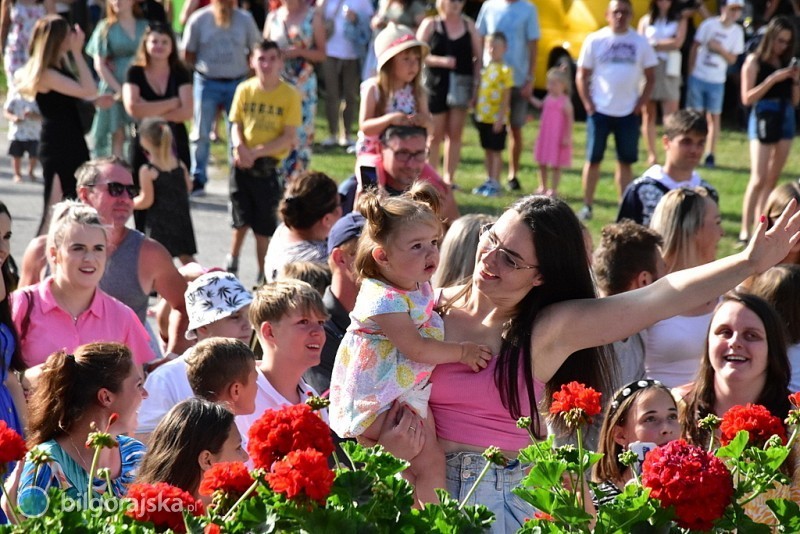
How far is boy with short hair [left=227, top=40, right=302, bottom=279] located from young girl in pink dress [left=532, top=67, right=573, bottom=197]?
352 centimetres

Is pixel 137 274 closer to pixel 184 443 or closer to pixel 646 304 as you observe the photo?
pixel 184 443

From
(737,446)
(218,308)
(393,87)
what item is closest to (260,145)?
(393,87)

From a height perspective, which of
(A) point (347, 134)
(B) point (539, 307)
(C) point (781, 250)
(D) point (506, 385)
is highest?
(C) point (781, 250)

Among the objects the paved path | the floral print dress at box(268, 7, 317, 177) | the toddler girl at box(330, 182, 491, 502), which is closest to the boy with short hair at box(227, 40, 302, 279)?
the paved path

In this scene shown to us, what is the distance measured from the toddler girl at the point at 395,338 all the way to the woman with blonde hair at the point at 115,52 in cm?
807

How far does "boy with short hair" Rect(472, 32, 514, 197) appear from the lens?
40.2 ft

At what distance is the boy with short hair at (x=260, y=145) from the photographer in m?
9.41

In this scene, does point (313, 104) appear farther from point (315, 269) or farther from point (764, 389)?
point (764, 389)

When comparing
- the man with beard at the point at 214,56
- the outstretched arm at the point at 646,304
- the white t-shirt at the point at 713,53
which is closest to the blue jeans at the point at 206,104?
the man with beard at the point at 214,56

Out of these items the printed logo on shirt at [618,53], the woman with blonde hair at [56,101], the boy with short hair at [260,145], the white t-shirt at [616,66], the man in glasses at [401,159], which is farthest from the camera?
the printed logo on shirt at [618,53]

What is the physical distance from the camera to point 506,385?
129 inches

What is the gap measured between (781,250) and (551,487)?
110 cm

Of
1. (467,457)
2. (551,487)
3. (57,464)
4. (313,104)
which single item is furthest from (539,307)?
(313,104)

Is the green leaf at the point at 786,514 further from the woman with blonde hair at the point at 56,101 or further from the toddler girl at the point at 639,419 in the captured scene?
the woman with blonde hair at the point at 56,101
